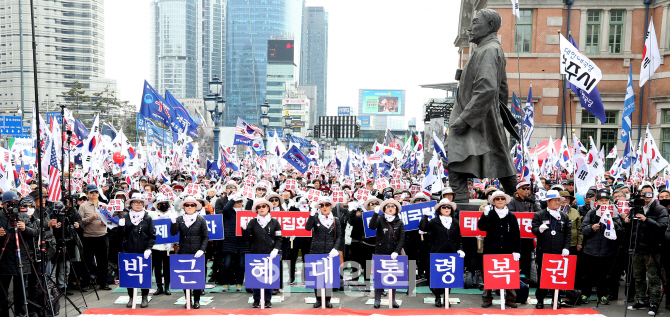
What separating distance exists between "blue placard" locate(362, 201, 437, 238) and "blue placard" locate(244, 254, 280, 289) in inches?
69.2

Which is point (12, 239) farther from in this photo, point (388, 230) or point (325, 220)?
point (388, 230)

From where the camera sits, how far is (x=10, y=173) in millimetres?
13555

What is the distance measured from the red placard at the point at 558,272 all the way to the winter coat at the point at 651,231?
1095mm

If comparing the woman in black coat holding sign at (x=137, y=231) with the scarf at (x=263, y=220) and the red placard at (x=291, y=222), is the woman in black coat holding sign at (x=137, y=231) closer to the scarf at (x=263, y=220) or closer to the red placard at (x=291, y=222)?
the red placard at (x=291, y=222)

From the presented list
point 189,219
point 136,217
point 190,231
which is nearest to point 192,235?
point 190,231

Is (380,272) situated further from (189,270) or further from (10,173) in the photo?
(10,173)

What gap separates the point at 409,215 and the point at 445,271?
1.29 metres

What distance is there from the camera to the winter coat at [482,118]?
27.6ft

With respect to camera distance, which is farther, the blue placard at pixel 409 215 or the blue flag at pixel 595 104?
the blue flag at pixel 595 104

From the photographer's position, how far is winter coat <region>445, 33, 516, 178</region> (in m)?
8.41

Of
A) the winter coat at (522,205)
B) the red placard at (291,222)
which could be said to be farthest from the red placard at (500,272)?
the red placard at (291,222)

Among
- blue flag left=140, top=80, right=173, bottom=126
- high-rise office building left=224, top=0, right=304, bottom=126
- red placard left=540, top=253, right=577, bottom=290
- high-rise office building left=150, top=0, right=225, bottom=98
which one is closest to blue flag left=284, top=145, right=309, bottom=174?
blue flag left=140, top=80, right=173, bottom=126

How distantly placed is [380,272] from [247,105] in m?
125

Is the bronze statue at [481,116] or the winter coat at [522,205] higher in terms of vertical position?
the bronze statue at [481,116]
